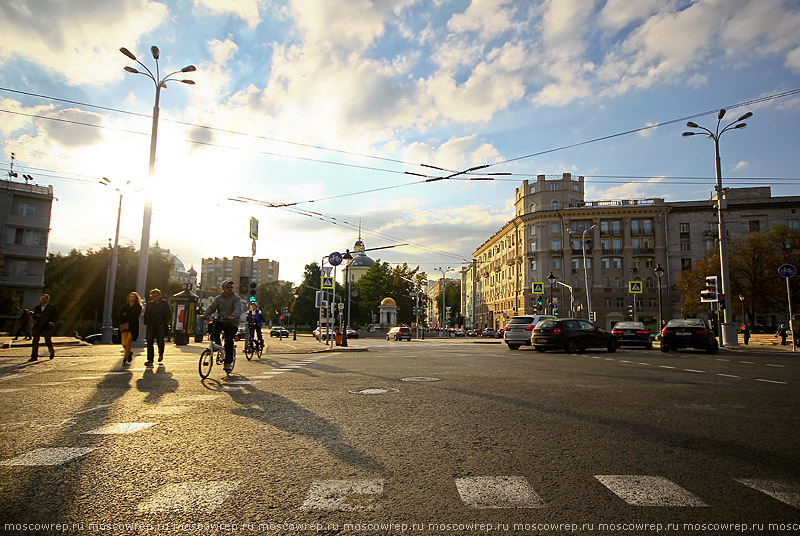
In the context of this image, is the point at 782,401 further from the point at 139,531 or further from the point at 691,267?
the point at 691,267

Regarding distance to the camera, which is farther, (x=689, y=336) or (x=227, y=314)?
(x=689, y=336)

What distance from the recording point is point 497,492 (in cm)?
322

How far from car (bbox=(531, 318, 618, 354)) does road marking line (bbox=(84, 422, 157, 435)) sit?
711 inches

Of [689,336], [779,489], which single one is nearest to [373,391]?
[779,489]

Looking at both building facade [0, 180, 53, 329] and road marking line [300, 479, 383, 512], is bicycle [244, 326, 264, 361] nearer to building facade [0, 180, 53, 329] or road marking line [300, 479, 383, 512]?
road marking line [300, 479, 383, 512]

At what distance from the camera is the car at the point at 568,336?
20.8m

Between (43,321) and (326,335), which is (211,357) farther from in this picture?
(326,335)

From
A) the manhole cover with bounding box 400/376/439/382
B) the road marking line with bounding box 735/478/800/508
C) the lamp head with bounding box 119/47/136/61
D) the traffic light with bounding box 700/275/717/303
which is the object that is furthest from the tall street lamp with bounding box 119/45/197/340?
the traffic light with bounding box 700/275/717/303

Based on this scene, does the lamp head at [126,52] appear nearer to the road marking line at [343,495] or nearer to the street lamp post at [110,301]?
the street lamp post at [110,301]

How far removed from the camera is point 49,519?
273 centimetres

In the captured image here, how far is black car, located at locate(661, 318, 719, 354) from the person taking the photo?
854 inches

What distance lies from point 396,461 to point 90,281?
55.7 metres

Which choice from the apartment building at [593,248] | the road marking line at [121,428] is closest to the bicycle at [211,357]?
the road marking line at [121,428]

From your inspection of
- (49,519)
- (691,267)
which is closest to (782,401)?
(49,519)
